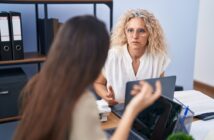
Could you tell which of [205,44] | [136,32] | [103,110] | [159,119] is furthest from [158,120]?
[205,44]

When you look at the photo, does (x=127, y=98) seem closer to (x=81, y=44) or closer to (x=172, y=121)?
(x=172, y=121)

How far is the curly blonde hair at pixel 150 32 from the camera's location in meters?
1.81

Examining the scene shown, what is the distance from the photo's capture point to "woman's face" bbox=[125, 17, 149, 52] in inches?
70.2

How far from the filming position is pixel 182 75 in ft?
10.4

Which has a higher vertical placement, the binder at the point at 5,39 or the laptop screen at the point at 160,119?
the binder at the point at 5,39

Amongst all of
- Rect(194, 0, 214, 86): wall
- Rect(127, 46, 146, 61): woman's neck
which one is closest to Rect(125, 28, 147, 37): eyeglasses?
Rect(127, 46, 146, 61): woman's neck

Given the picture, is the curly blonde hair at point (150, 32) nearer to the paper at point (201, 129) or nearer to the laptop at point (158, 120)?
the paper at point (201, 129)

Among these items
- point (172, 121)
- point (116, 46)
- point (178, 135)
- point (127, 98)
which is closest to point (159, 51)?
point (116, 46)

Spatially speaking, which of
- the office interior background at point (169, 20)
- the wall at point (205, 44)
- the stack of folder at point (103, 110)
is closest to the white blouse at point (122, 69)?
the stack of folder at point (103, 110)

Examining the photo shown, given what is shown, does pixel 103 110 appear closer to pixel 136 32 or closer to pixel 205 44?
pixel 136 32

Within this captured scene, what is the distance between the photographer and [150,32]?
1.83 metres

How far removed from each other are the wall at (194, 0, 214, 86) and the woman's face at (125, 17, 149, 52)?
8.77 feet

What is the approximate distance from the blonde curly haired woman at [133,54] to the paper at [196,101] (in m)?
0.23

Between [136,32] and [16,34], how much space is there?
0.84m
